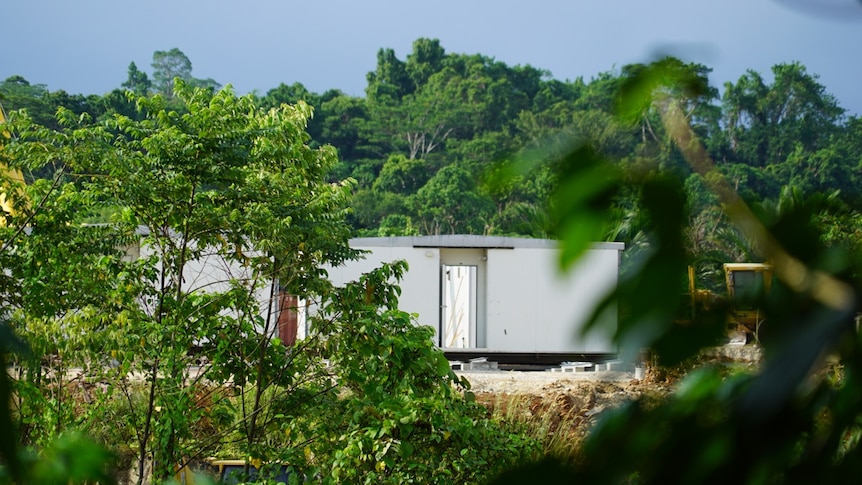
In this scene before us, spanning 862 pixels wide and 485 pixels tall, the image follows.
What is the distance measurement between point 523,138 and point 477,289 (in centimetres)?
1628

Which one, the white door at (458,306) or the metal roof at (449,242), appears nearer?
the metal roof at (449,242)

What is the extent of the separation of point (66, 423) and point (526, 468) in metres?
5.05

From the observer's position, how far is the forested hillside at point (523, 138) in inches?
23.3

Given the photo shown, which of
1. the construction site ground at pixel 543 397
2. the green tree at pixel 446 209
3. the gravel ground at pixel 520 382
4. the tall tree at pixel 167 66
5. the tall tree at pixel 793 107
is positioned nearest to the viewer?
the tall tree at pixel 793 107

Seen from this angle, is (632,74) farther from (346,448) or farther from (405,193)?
(405,193)

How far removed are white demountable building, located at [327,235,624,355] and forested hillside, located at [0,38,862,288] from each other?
258 cm

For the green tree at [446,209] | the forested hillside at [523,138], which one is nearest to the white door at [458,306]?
the forested hillside at [523,138]

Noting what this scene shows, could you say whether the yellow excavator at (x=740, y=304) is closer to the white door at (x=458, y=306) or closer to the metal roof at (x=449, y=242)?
the metal roof at (x=449, y=242)

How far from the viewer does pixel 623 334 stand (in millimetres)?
511

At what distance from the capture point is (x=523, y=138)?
0.60 meters

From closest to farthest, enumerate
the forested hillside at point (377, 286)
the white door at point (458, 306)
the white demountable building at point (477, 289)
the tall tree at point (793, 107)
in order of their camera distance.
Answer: the forested hillside at point (377, 286)
the tall tree at point (793, 107)
the white demountable building at point (477, 289)
the white door at point (458, 306)

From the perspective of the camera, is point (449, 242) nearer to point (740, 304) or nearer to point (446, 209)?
point (740, 304)

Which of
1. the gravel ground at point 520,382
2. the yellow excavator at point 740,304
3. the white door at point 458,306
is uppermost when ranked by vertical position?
the yellow excavator at point 740,304

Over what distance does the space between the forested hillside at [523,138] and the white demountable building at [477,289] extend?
2584mm
